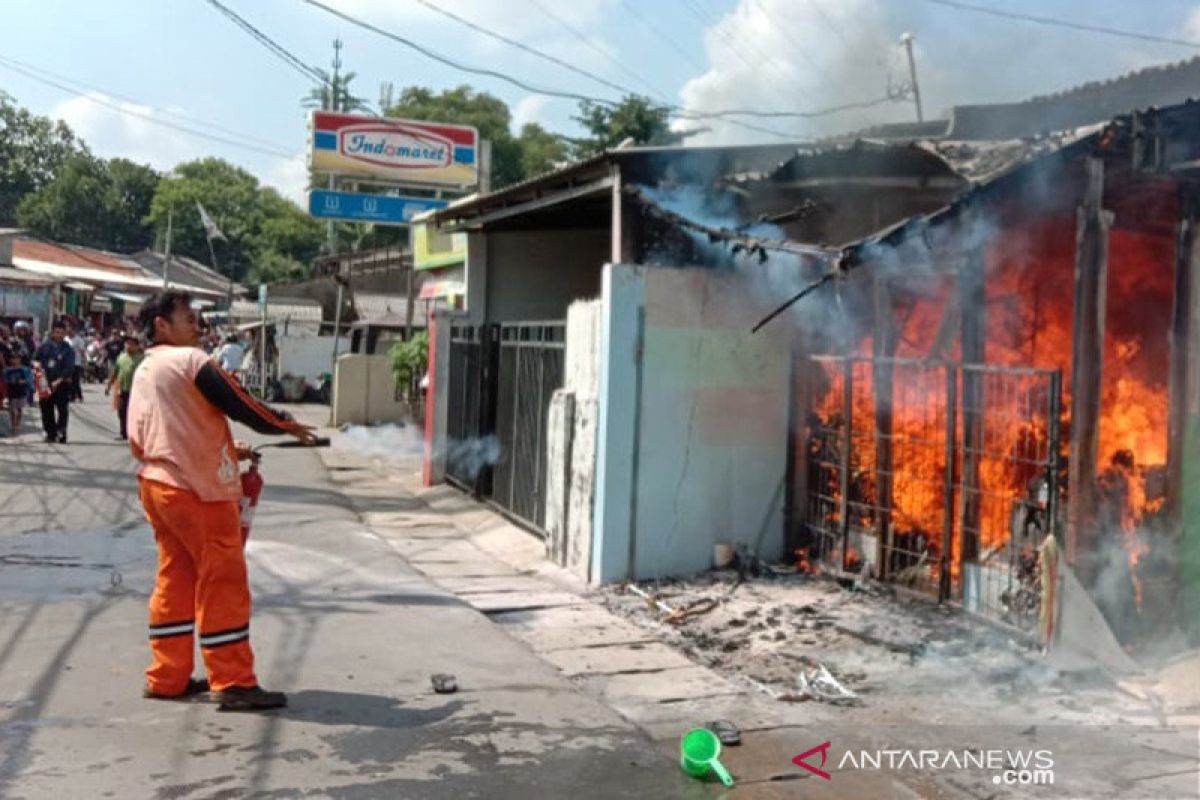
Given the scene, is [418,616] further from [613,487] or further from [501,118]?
[501,118]

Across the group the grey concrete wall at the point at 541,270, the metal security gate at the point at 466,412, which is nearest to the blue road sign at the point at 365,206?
the grey concrete wall at the point at 541,270

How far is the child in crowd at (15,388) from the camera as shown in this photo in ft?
55.4

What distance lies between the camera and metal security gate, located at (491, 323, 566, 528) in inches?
388

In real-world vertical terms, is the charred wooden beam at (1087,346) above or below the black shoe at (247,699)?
above

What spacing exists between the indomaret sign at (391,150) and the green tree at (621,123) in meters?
3.67

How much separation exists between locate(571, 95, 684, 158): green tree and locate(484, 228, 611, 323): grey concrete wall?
1270cm

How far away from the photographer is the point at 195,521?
4848 millimetres

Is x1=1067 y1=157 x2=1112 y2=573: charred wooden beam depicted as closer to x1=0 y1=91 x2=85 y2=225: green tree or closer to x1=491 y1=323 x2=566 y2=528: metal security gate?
x1=491 y1=323 x2=566 y2=528: metal security gate

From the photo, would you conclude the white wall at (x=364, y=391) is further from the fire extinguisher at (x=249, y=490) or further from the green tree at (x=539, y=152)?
the green tree at (x=539, y=152)

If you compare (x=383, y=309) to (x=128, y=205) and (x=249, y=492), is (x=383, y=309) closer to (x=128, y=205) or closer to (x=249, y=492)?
(x=249, y=492)

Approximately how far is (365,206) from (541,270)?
10.2 m

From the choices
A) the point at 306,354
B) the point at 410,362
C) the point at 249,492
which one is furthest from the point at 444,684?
the point at 306,354

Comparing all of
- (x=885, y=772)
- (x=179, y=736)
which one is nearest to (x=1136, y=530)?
(x=885, y=772)

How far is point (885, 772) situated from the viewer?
14.8 feet
